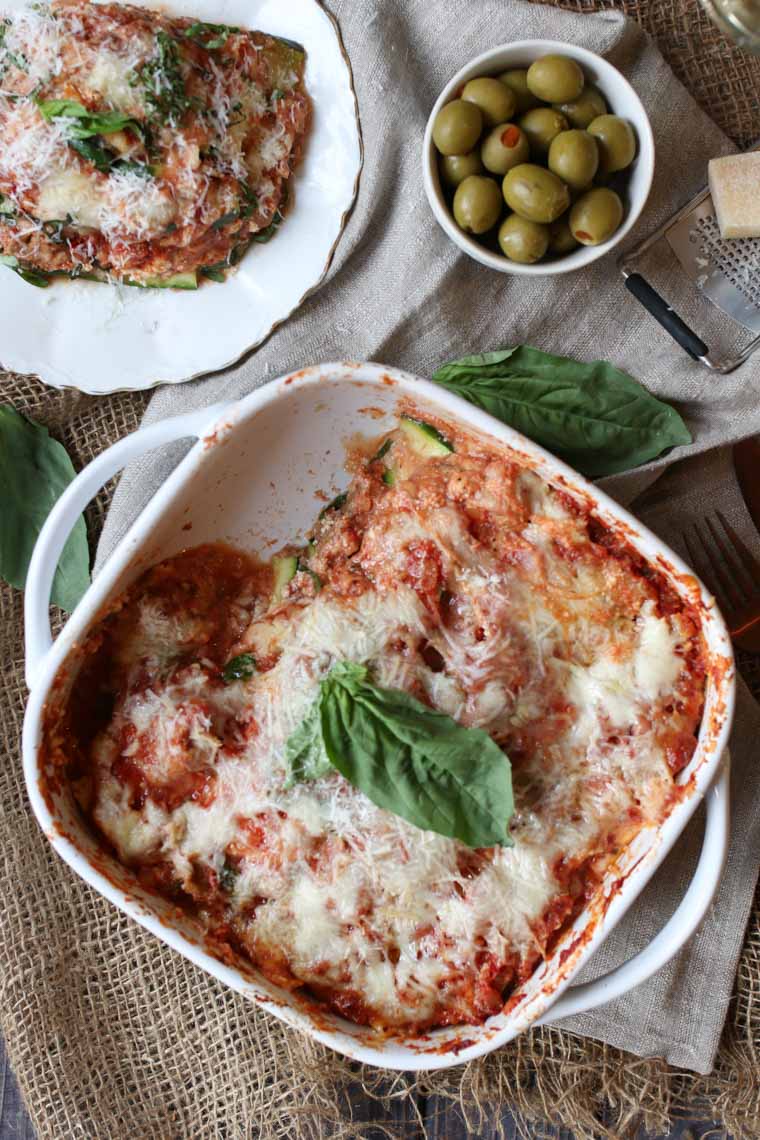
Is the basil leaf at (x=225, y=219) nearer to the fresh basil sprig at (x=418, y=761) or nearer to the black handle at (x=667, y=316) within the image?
the black handle at (x=667, y=316)

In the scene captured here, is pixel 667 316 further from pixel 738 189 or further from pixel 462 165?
pixel 462 165

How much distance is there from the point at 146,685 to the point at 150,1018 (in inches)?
35.1

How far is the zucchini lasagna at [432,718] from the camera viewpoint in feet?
6.42

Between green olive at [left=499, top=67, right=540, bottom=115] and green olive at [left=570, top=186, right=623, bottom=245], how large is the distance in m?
0.24

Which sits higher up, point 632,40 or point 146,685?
point 632,40

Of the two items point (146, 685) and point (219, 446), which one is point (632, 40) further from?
point (146, 685)

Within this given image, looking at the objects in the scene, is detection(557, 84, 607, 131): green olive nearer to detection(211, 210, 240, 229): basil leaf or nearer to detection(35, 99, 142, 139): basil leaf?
detection(211, 210, 240, 229): basil leaf

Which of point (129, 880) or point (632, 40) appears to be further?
point (632, 40)

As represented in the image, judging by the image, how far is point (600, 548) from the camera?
202 centimetres

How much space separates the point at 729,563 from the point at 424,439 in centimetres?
75

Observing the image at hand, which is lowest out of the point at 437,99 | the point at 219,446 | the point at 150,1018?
the point at 150,1018

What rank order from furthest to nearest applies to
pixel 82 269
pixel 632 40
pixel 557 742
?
pixel 82 269, pixel 632 40, pixel 557 742

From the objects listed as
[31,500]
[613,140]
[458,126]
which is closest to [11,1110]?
[31,500]

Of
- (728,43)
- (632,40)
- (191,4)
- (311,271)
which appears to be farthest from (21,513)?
(728,43)
